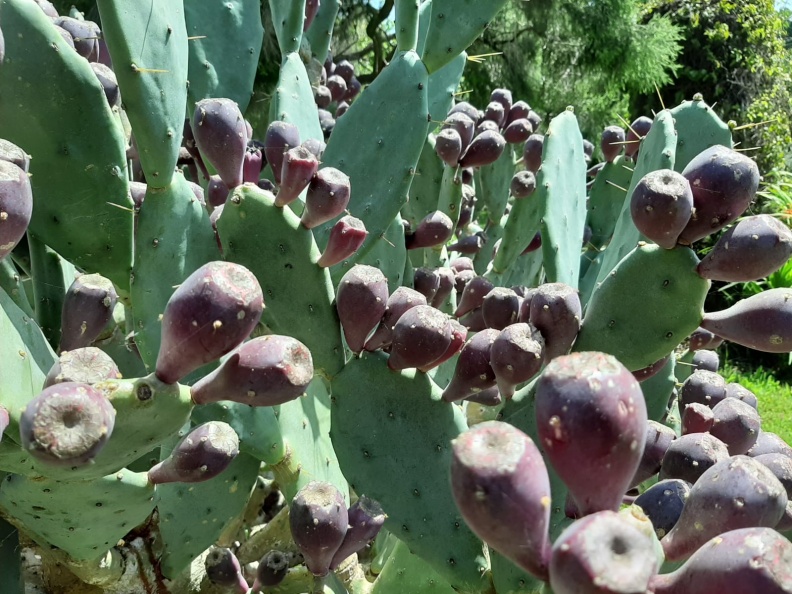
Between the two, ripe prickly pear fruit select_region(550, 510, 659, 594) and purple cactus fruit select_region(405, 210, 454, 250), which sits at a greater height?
ripe prickly pear fruit select_region(550, 510, 659, 594)

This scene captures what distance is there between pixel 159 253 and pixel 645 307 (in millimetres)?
799

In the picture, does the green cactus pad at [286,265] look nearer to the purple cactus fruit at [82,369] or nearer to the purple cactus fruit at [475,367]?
the purple cactus fruit at [475,367]

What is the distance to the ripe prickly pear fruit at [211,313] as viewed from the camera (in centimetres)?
63

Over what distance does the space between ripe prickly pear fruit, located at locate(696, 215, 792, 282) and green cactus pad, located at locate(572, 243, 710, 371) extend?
97mm

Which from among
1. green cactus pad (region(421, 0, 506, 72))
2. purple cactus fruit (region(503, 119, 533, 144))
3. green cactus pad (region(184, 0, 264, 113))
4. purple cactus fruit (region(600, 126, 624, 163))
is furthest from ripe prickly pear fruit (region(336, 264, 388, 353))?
purple cactus fruit (region(503, 119, 533, 144))

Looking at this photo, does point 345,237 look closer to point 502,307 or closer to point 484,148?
point 502,307

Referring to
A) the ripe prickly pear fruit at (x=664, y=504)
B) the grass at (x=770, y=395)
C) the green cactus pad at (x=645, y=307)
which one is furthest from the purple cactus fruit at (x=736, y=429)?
the grass at (x=770, y=395)

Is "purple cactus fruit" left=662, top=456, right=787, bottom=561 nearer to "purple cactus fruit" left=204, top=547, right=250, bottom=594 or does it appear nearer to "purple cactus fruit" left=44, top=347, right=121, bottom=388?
"purple cactus fruit" left=44, top=347, right=121, bottom=388

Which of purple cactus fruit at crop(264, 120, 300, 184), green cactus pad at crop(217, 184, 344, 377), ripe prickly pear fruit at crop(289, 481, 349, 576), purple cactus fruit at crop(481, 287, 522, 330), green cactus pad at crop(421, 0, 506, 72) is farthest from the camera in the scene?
green cactus pad at crop(421, 0, 506, 72)

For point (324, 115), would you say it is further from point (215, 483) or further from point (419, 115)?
point (215, 483)

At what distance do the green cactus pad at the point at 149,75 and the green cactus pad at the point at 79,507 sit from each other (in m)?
0.54

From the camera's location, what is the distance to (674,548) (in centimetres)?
66

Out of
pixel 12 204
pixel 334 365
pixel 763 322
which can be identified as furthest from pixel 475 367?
pixel 12 204

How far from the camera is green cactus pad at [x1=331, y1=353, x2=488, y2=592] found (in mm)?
1092
